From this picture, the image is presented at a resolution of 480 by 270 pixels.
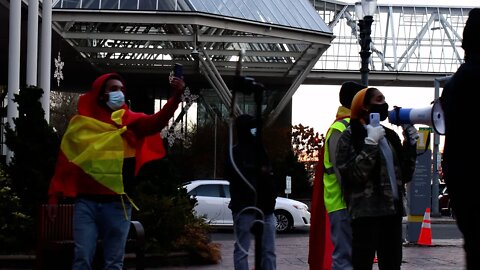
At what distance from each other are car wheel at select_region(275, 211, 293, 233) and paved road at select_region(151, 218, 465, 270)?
3.42 meters

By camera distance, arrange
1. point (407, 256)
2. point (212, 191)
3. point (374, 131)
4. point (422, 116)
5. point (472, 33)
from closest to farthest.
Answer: point (472, 33)
point (422, 116)
point (374, 131)
point (407, 256)
point (212, 191)

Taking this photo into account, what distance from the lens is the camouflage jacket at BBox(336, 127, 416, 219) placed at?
6.96m

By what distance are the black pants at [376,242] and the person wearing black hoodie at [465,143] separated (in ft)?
7.58

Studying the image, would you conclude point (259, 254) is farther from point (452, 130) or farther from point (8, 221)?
point (8, 221)

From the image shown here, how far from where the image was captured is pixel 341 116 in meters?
8.06

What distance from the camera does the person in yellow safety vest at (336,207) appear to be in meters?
7.59

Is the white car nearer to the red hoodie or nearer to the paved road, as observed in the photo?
the paved road

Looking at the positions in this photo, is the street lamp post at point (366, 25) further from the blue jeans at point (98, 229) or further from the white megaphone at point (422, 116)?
the blue jeans at point (98, 229)

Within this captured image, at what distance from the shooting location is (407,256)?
15.2 meters

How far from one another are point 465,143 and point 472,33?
1.84ft

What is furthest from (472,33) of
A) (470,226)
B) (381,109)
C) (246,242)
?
(246,242)

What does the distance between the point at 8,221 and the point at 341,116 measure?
18.8 feet

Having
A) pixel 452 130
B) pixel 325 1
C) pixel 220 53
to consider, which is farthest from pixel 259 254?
pixel 325 1

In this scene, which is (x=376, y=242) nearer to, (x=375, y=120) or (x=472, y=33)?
(x=375, y=120)
